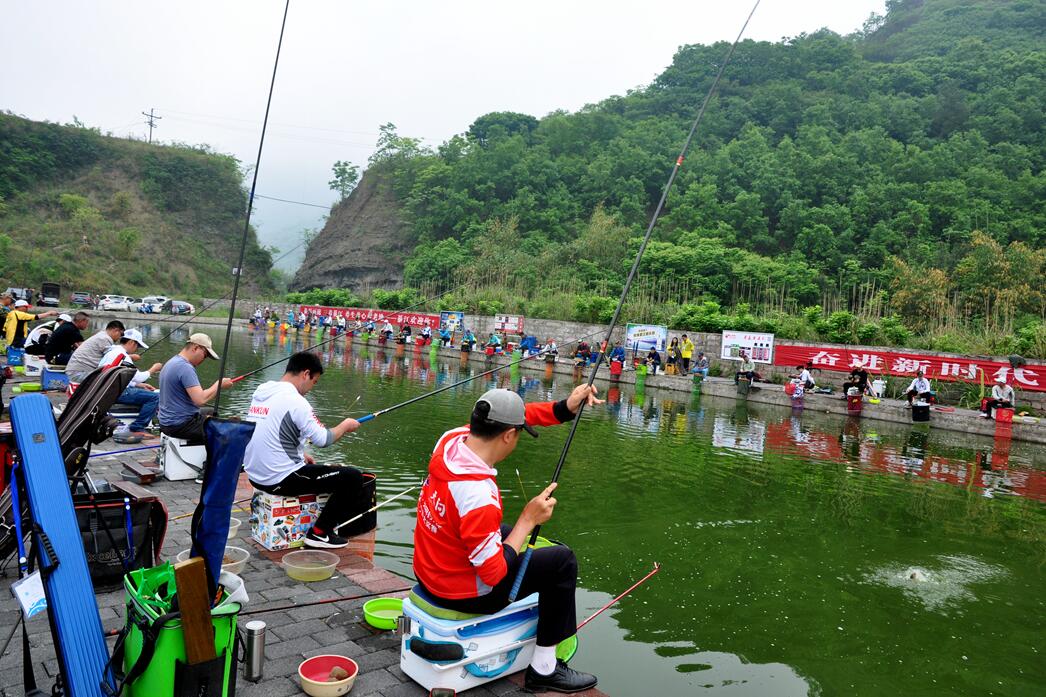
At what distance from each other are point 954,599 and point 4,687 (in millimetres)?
5943

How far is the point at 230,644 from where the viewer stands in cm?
239

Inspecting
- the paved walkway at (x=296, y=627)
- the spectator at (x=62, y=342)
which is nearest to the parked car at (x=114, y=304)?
the spectator at (x=62, y=342)

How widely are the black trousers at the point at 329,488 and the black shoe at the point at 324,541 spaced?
43 mm

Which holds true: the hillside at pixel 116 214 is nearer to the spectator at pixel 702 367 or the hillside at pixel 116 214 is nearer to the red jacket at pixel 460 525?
the spectator at pixel 702 367

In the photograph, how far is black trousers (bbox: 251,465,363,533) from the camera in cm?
452

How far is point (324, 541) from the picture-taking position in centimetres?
464

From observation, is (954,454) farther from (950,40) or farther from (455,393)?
(950,40)

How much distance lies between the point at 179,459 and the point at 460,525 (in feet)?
14.4

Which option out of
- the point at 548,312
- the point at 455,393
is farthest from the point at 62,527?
the point at 548,312

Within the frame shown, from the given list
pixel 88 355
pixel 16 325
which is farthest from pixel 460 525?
pixel 16 325

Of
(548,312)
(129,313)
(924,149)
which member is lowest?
(129,313)

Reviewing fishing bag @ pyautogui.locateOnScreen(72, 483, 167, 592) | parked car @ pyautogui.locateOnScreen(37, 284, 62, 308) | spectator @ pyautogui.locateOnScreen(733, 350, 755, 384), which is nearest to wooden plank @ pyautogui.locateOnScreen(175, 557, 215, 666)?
fishing bag @ pyautogui.locateOnScreen(72, 483, 167, 592)

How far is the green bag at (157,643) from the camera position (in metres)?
2.25

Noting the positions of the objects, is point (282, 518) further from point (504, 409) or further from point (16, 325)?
point (16, 325)
